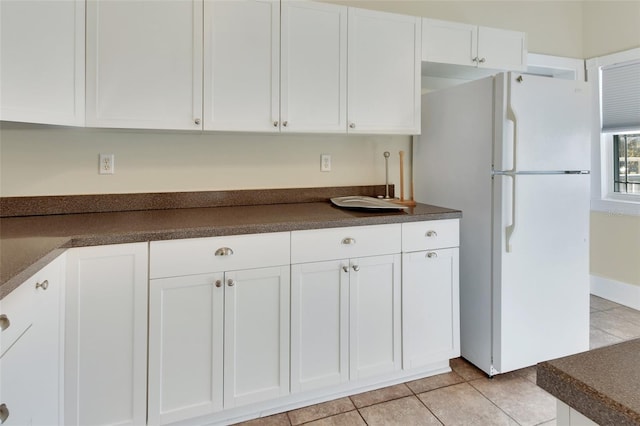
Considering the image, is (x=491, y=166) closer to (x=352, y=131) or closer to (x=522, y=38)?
(x=352, y=131)

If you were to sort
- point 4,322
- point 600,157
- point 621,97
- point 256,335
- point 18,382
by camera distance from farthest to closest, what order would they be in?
point 600,157
point 621,97
point 256,335
point 18,382
point 4,322

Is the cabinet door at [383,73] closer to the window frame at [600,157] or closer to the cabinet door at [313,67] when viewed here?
the cabinet door at [313,67]

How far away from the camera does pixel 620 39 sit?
10.6ft

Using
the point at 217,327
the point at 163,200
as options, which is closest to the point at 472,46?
the point at 163,200

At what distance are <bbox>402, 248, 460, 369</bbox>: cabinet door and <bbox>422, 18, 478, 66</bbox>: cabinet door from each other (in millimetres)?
1233

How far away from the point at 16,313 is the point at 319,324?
119cm

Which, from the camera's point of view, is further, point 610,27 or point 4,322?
point 610,27

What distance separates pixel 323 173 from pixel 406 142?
690 millimetres

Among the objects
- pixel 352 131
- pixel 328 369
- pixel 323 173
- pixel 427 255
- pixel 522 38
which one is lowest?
pixel 328 369

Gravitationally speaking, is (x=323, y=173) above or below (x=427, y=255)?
above

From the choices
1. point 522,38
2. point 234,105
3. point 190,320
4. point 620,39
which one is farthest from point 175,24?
point 620,39

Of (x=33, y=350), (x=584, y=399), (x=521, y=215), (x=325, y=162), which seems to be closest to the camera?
(x=584, y=399)

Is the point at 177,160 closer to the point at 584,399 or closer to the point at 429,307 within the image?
the point at 429,307

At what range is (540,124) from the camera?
2078mm
